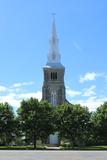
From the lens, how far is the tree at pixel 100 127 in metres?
90.4

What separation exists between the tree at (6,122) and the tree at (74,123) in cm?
951

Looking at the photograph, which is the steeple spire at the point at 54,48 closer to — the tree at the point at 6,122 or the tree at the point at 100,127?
the tree at the point at 100,127

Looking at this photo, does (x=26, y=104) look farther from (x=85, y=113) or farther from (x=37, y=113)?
(x=85, y=113)

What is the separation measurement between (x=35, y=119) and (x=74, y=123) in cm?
803

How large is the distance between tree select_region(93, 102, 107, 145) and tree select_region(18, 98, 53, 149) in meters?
9.75

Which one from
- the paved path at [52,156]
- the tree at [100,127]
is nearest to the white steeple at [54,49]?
the tree at [100,127]

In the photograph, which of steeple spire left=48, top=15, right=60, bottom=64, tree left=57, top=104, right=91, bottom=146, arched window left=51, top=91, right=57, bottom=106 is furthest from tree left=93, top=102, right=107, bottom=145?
steeple spire left=48, top=15, right=60, bottom=64

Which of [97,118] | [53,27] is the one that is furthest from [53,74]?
[97,118]

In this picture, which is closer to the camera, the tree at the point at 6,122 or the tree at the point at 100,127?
the tree at the point at 6,122

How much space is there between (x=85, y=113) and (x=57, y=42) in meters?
57.2

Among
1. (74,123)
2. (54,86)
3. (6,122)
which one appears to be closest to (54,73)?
(54,86)

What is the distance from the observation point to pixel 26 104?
8775 centimetres

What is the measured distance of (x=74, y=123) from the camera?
286 ft

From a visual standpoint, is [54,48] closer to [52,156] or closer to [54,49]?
[54,49]
